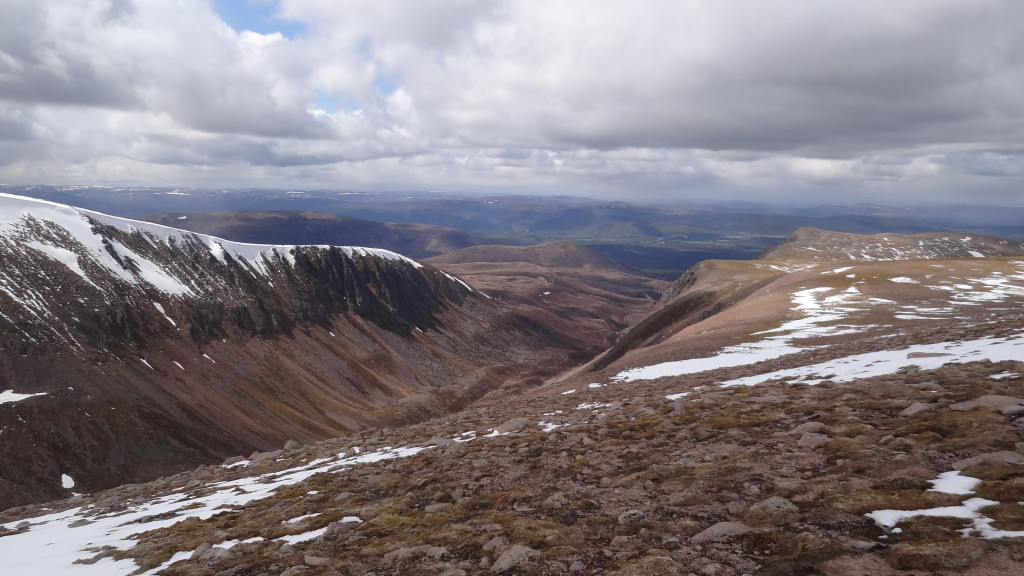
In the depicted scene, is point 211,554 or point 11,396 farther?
point 11,396

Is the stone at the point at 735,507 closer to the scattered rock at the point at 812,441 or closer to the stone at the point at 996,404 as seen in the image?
the scattered rock at the point at 812,441

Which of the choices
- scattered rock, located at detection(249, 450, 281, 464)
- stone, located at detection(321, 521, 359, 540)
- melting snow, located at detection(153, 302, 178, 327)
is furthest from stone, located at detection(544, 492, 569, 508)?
melting snow, located at detection(153, 302, 178, 327)

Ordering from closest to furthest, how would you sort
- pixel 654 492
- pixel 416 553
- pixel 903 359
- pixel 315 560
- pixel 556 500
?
1. pixel 416 553
2. pixel 315 560
3. pixel 654 492
4. pixel 556 500
5. pixel 903 359

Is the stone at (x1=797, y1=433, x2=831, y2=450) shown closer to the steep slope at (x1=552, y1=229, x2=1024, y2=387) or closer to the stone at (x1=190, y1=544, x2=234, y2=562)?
the stone at (x1=190, y1=544, x2=234, y2=562)

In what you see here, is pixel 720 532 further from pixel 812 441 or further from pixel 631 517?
pixel 812 441

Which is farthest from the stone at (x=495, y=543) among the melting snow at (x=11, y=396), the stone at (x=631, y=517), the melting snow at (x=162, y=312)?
the melting snow at (x=162, y=312)

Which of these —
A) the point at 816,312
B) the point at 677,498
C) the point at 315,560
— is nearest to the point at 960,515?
the point at 677,498

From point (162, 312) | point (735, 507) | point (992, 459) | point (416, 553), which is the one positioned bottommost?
point (162, 312)
